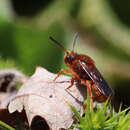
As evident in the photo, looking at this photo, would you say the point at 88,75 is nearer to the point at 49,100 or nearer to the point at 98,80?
the point at 98,80

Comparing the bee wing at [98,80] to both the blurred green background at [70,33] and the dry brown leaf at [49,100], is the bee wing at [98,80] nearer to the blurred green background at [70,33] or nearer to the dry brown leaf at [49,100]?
the dry brown leaf at [49,100]

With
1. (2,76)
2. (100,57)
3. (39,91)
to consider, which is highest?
(100,57)

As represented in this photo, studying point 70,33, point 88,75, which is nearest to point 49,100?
point 88,75

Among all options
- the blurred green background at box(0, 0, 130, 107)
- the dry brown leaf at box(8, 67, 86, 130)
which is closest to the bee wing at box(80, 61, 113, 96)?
the dry brown leaf at box(8, 67, 86, 130)

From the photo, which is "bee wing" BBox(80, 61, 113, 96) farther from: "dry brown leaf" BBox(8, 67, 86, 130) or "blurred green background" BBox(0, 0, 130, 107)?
"blurred green background" BBox(0, 0, 130, 107)

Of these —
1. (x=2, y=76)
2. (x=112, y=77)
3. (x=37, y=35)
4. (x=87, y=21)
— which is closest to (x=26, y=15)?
(x=87, y=21)

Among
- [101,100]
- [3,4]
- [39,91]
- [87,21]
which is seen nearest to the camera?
[39,91]

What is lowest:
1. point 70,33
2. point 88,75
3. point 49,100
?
point 49,100

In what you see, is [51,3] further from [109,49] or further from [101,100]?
[101,100]
